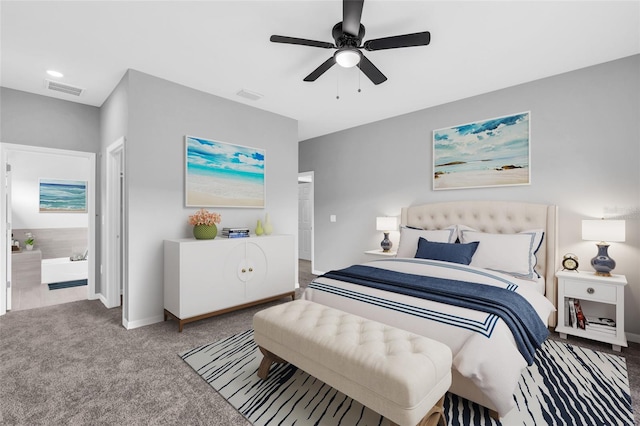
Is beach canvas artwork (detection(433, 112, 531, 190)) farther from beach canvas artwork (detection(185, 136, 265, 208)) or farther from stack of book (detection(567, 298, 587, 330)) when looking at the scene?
beach canvas artwork (detection(185, 136, 265, 208))

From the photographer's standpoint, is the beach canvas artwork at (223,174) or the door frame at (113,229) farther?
the door frame at (113,229)

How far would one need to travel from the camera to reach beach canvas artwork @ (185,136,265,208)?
341cm

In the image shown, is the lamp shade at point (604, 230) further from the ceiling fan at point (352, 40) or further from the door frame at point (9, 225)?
the door frame at point (9, 225)

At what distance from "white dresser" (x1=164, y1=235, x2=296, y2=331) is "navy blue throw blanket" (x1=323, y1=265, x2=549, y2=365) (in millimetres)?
1286

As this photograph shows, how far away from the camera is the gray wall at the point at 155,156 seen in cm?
300

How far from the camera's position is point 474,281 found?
94.5 inches

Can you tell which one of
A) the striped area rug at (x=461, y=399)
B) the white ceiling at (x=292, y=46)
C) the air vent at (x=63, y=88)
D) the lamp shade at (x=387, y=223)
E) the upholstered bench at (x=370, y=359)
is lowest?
the striped area rug at (x=461, y=399)

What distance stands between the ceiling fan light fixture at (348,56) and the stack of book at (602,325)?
9.95 ft

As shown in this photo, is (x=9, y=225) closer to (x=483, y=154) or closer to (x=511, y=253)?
(x=511, y=253)

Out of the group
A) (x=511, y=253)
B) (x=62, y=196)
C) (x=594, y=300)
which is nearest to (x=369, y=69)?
(x=511, y=253)

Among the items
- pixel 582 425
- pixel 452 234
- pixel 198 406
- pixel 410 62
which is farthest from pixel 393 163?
pixel 198 406

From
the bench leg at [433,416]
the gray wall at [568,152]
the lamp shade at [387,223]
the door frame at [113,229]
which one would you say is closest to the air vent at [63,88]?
the door frame at [113,229]

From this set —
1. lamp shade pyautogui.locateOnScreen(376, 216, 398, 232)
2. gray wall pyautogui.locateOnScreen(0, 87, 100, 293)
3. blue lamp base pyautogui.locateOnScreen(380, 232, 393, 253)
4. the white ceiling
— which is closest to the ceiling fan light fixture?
the white ceiling

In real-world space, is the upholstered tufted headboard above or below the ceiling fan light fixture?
below
